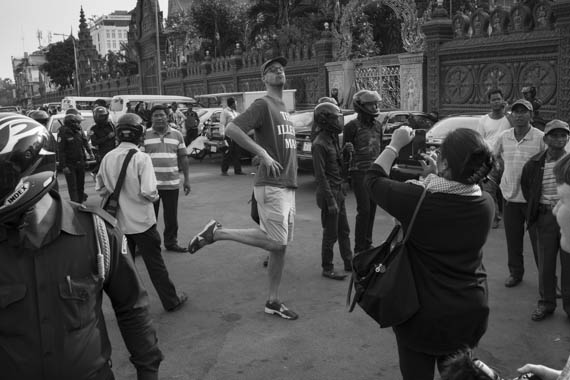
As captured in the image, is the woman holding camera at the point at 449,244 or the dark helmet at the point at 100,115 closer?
the woman holding camera at the point at 449,244

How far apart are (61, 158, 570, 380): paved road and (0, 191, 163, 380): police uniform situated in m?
2.29

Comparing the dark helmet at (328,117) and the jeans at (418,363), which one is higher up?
the dark helmet at (328,117)

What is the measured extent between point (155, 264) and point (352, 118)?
7.91 metres

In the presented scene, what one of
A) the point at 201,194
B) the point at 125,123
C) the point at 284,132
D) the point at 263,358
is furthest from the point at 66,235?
the point at 201,194

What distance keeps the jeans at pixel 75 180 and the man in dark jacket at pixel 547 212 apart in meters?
7.45

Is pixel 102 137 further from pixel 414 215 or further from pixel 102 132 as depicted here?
pixel 414 215

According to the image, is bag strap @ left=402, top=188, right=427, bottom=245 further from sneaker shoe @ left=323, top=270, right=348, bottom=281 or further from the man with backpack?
the man with backpack

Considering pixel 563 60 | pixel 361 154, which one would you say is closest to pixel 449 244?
pixel 361 154

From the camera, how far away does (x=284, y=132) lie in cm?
494

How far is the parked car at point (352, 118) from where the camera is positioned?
11.8 metres

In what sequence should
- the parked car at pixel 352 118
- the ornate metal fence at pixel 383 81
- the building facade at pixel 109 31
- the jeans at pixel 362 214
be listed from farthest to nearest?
the building facade at pixel 109 31 < the ornate metal fence at pixel 383 81 < the parked car at pixel 352 118 < the jeans at pixel 362 214

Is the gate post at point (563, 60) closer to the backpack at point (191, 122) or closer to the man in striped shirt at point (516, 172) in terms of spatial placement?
the man in striped shirt at point (516, 172)

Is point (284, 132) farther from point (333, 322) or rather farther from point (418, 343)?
point (418, 343)

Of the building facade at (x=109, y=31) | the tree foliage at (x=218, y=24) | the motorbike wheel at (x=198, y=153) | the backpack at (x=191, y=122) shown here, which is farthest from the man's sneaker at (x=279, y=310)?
the building facade at (x=109, y=31)
